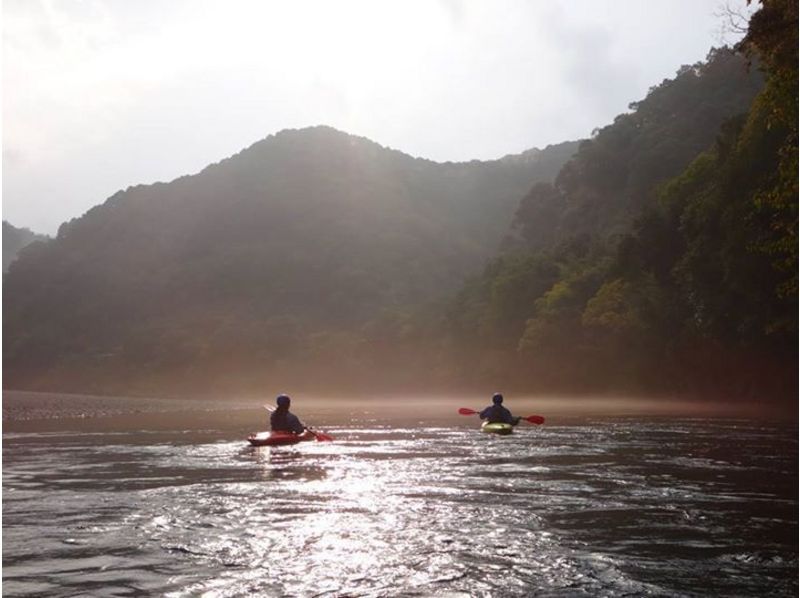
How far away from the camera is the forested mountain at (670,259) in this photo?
2850 centimetres

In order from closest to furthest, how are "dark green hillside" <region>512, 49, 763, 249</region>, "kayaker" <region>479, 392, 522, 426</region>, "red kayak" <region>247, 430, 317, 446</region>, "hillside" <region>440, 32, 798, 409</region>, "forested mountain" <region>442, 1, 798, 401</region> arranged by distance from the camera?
"red kayak" <region>247, 430, 317, 446</region>, "kayaker" <region>479, 392, 522, 426</region>, "forested mountain" <region>442, 1, 798, 401</region>, "hillside" <region>440, 32, 798, 409</region>, "dark green hillside" <region>512, 49, 763, 249</region>

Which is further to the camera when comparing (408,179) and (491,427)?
(408,179)

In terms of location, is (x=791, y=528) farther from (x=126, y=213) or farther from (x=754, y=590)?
(x=126, y=213)

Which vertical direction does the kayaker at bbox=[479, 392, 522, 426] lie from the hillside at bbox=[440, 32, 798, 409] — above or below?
below

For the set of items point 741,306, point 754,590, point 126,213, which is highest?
point 126,213

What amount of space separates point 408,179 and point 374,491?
603ft

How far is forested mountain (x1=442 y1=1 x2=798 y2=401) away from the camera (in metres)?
28.5

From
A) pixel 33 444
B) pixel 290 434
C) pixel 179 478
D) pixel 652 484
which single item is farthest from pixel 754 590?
pixel 33 444

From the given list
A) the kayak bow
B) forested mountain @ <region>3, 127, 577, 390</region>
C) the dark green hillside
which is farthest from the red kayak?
forested mountain @ <region>3, 127, 577, 390</region>

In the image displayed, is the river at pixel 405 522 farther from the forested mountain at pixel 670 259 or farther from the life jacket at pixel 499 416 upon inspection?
the forested mountain at pixel 670 259

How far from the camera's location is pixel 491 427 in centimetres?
2350

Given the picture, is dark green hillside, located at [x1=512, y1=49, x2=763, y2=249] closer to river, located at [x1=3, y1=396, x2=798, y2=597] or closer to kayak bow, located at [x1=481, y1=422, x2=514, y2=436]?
kayak bow, located at [x1=481, y1=422, x2=514, y2=436]

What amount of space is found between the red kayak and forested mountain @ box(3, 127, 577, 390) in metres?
85.3

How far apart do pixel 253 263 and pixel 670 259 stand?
126 metres
